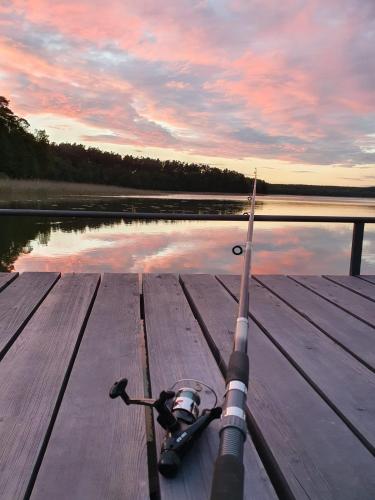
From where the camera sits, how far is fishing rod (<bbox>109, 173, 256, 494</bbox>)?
2.66 ft

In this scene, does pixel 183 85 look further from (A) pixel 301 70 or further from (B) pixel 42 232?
(B) pixel 42 232

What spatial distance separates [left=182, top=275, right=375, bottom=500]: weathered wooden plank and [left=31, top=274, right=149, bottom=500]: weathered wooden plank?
42 cm

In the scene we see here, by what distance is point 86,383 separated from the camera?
5.71 feet

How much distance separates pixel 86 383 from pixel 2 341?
687 mm

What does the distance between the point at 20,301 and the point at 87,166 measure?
56.4 meters

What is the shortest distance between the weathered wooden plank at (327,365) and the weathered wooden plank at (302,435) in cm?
5

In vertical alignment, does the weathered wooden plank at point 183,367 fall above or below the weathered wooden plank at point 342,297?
below

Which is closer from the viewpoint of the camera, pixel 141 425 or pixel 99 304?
pixel 141 425

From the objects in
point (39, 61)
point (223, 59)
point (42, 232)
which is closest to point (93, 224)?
point (42, 232)

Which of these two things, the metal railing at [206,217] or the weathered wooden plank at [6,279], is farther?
the metal railing at [206,217]

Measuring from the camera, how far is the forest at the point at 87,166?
42.9 metres

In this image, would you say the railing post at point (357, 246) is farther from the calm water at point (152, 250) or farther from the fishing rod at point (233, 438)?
the calm water at point (152, 250)

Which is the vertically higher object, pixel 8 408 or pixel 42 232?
pixel 8 408

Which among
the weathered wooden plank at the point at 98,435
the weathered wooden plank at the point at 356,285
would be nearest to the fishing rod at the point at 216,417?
the weathered wooden plank at the point at 98,435
